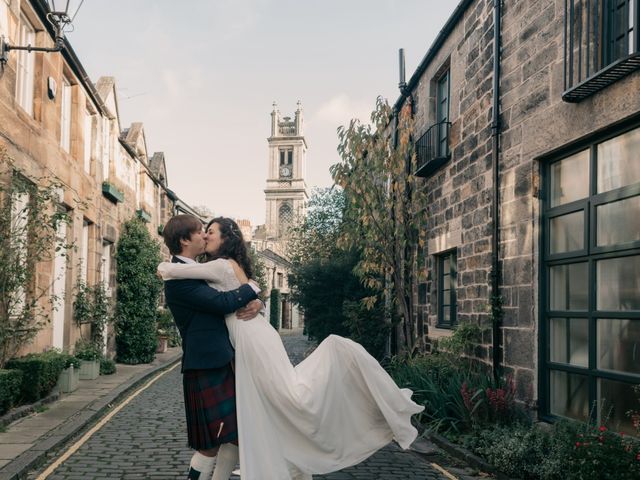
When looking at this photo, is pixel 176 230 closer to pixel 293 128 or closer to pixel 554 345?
pixel 554 345

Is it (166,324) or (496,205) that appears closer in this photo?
(496,205)

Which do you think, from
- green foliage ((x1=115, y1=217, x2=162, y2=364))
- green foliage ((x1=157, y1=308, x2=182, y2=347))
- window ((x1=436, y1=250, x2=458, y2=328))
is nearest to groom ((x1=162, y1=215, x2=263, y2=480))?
window ((x1=436, y1=250, x2=458, y2=328))

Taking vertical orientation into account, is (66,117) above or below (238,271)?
above

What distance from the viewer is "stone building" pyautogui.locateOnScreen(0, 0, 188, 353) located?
A: 364 inches

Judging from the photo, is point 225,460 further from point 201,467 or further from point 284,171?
point 284,171

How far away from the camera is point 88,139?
45.6ft

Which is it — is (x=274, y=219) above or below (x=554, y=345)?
above

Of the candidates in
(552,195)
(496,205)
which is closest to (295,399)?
(552,195)

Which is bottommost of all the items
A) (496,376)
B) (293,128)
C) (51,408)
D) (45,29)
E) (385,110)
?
(51,408)

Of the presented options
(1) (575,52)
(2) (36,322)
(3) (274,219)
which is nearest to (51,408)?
(2) (36,322)

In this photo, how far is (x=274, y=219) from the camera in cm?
9288

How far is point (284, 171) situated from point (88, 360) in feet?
278

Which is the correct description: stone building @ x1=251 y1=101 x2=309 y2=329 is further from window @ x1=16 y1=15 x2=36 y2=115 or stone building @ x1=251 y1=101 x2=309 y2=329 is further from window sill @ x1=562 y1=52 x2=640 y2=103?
window sill @ x1=562 y1=52 x2=640 y2=103

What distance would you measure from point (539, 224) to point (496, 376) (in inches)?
75.2
